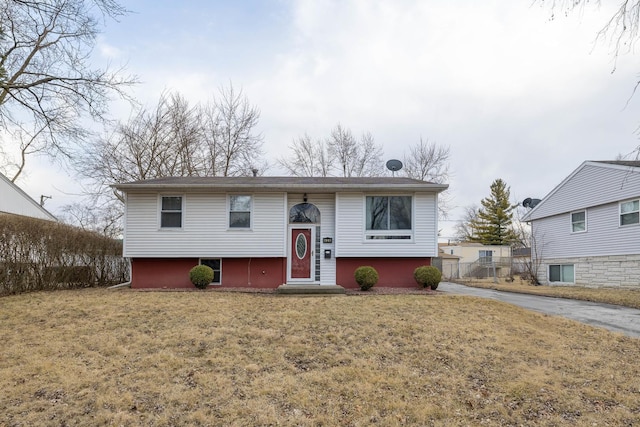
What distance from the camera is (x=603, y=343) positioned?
6477 millimetres

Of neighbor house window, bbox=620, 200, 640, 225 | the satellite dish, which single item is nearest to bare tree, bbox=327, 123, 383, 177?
the satellite dish

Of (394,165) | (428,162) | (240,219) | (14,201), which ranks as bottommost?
(240,219)

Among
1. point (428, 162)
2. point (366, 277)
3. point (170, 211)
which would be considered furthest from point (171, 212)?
point (428, 162)

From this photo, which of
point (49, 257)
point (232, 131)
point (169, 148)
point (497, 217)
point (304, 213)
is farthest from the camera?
point (497, 217)

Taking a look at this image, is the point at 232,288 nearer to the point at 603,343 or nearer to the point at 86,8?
the point at 86,8

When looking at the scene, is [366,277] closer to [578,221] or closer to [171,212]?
[171,212]

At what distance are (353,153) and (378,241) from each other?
17.5m

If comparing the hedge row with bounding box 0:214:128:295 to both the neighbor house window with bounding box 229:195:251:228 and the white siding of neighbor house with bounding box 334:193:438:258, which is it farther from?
the white siding of neighbor house with bounding box 334:193:438:258

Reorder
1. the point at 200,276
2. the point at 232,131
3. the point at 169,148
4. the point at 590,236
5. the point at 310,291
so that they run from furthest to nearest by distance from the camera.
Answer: the point at 232,131, the point at 169,148, the point at 590,236, the point at 200,276, the point at 310,291

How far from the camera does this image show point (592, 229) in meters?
16.7

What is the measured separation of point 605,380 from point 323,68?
43.9ft

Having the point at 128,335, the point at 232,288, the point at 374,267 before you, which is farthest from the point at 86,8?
the point at 374,267

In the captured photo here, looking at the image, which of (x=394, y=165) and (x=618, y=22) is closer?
(x=618, y=22)

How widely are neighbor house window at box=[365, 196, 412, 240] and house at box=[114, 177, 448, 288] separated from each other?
3 cm
